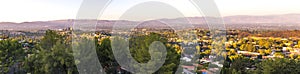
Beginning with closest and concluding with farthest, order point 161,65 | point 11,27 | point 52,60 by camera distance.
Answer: point 161,65 → point 52,60 → point 11,27

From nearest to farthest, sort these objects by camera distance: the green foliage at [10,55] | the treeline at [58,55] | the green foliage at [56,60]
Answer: the treeline at [58,55] → the green foliage at [56,60] → the green foliage at [10,55]

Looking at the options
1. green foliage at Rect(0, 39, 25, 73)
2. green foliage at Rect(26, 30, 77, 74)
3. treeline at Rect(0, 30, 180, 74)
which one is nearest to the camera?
Answer: treeline at Rect(0, 30, 180, 74)

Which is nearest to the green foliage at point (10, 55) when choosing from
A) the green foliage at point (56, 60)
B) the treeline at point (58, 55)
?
the treeline at point (58, 55)

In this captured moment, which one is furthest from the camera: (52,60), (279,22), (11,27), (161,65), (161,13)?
(279,22)

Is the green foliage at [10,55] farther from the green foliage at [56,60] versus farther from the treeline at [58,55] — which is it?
the green foliage at [56,60]

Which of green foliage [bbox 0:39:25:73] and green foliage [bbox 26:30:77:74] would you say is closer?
green foliage [bbox 26:30:77:74]

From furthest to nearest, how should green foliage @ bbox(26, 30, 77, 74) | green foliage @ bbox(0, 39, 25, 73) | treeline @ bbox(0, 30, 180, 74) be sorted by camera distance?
green foliage @ bbox(0, 39, 25, 73)
green foliage @ bbox(26, 30, 77, 74)
treeline @ bbox(0, 30, 180, 74)

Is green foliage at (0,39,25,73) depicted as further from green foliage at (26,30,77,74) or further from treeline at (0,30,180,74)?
green foliage at (26,30,77,74)

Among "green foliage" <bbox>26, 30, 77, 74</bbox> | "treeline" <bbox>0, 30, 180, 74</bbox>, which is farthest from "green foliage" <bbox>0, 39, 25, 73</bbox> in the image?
"green foliage" <bbox>26, 30, 77, 74</bbox>

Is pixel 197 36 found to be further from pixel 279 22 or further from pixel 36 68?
pixel 279 22

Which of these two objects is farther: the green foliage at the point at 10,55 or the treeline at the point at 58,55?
the green foliage at the point at 10,55

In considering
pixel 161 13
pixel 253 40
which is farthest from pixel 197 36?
pixel 253 40
